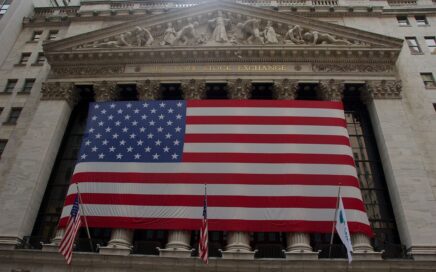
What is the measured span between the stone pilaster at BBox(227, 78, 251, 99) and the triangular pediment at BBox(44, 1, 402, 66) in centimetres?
245

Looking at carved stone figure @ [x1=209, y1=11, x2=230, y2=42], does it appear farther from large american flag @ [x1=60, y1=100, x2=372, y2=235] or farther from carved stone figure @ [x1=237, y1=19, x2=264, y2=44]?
large american flag @ [x1=60, y1=100, x2=372, y2=235]

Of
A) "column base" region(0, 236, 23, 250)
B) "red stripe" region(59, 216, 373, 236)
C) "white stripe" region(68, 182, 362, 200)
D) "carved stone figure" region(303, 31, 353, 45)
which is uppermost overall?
"carved stone figure" region(303, 31, 353, 45)

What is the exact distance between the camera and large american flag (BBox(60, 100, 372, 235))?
76.1 ft

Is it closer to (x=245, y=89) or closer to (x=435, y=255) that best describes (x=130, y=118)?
(x=245, y=89)

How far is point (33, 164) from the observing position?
2694 cm

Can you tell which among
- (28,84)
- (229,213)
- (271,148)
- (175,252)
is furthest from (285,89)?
(28,84)

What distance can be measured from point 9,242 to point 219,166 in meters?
12.7

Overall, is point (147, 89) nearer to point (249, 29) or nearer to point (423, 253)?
point (249, 29)

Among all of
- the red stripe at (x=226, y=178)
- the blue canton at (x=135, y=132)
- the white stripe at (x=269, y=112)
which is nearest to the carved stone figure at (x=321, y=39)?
the white stripe at (x=269, y=112)

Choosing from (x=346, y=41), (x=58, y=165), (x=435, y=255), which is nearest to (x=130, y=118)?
(x=58, y=165)

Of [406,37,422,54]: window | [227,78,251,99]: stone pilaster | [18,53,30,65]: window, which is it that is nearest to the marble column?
[18,53,30,65]: window

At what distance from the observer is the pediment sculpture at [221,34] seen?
31.4 metres

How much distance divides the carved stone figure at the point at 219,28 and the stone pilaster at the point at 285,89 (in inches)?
221

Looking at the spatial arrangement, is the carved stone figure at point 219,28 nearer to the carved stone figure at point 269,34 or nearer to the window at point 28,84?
the carved stone figure at point 269,34
